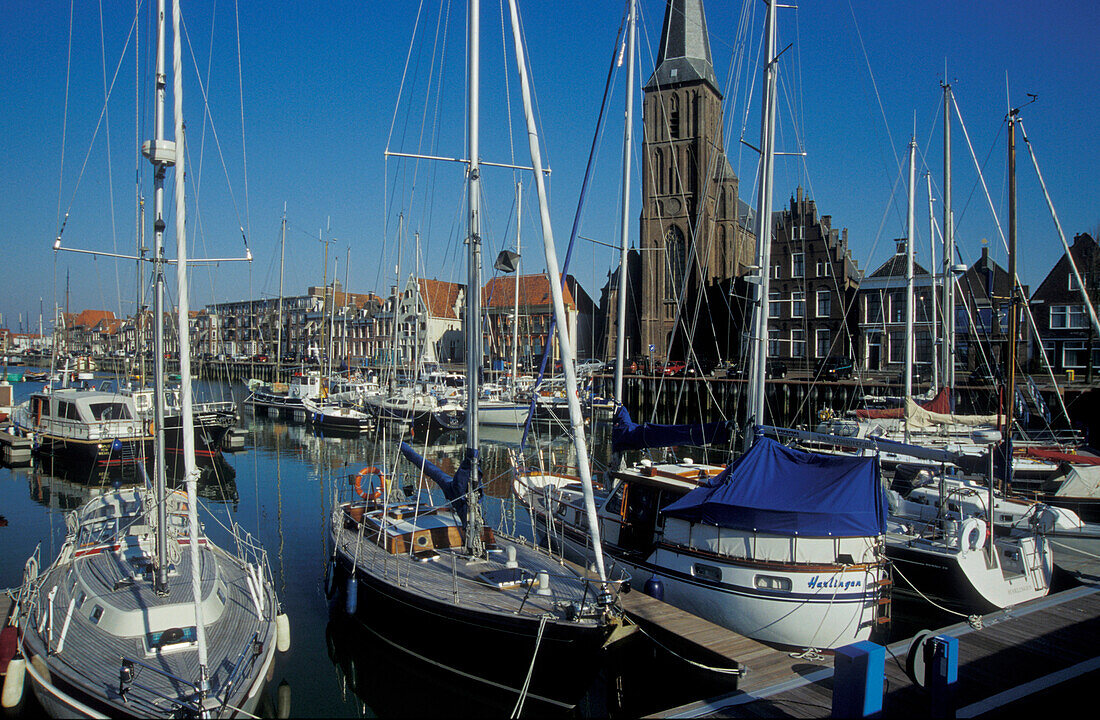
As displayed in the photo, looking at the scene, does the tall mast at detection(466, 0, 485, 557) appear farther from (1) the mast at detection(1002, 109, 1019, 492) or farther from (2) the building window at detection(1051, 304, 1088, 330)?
(2) the building window at detection(1051, 304, 1088, 330)

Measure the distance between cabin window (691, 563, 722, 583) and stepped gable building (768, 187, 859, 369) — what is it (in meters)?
41.6

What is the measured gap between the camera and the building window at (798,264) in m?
52.5

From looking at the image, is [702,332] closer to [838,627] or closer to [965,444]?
[965,444]

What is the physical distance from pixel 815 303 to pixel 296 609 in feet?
155

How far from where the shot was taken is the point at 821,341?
172 feet

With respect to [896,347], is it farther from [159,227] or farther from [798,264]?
[159,227]

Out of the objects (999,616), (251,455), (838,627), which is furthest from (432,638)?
(251,455)

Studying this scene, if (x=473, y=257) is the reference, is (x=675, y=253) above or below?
above

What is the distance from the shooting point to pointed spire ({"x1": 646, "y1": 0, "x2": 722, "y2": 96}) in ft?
220

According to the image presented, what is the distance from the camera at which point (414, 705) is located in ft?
34.1

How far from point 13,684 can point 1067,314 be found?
54140mm

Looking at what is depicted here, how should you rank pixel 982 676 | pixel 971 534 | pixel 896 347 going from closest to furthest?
pixel 982 676 → pixel 971 534 → pixel 896 347

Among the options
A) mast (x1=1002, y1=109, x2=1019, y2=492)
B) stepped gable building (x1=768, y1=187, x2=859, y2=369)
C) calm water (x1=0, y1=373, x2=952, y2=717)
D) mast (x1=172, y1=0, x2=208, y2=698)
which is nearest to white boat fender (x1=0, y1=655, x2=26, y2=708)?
mast (x1=172, y1=0, x2=208, y2=698)

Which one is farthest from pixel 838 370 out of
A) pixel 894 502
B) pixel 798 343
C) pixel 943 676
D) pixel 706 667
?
pixel 943 676
